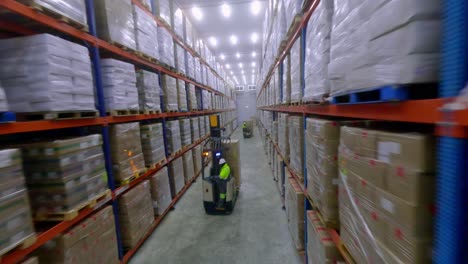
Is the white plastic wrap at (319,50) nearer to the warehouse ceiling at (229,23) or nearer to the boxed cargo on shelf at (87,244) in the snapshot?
the boxed cargo on shelf at (87,244)

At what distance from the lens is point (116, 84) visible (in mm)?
2988

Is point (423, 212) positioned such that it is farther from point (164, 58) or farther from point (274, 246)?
point (164, 58)

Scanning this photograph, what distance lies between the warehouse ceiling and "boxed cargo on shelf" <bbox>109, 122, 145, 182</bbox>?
653 cm

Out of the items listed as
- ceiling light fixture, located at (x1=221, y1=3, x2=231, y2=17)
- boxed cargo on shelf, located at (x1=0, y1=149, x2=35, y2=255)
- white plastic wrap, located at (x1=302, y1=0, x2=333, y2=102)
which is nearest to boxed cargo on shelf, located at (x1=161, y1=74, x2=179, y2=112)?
boxed cargo on shelf, located at (x1=0, y1=149, x2=35, y2=255)

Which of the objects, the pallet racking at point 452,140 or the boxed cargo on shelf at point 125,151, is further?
the boxed cargo on shelf at point 125,151

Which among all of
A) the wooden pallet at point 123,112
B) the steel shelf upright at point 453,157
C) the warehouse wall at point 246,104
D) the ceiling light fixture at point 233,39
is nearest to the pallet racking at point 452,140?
the steel shelf upright at point 453,157

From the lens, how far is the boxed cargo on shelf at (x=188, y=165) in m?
5.70

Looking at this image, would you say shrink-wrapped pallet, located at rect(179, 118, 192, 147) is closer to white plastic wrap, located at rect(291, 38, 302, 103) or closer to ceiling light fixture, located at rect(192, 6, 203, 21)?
white plastic wrap, located at rect(291, 38, 302, 103)

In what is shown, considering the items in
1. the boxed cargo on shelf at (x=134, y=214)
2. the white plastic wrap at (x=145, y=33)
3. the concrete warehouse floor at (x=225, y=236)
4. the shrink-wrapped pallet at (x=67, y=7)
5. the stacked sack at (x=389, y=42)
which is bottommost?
the concrete warehouse floor at (x=225, y=236)

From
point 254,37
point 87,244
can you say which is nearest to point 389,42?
point 87,244

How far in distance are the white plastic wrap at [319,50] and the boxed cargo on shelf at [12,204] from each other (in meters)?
2.65

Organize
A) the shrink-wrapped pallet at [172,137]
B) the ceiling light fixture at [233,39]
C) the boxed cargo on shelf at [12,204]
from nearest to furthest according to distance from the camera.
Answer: the boxed cargo on shelf at [12,204] → the shrink-wrapped pallet at [172,137] → the ceiling light fixture at [233,39]

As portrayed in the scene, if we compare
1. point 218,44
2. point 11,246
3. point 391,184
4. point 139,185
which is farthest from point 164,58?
point 218,44

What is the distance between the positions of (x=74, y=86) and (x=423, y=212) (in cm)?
301
